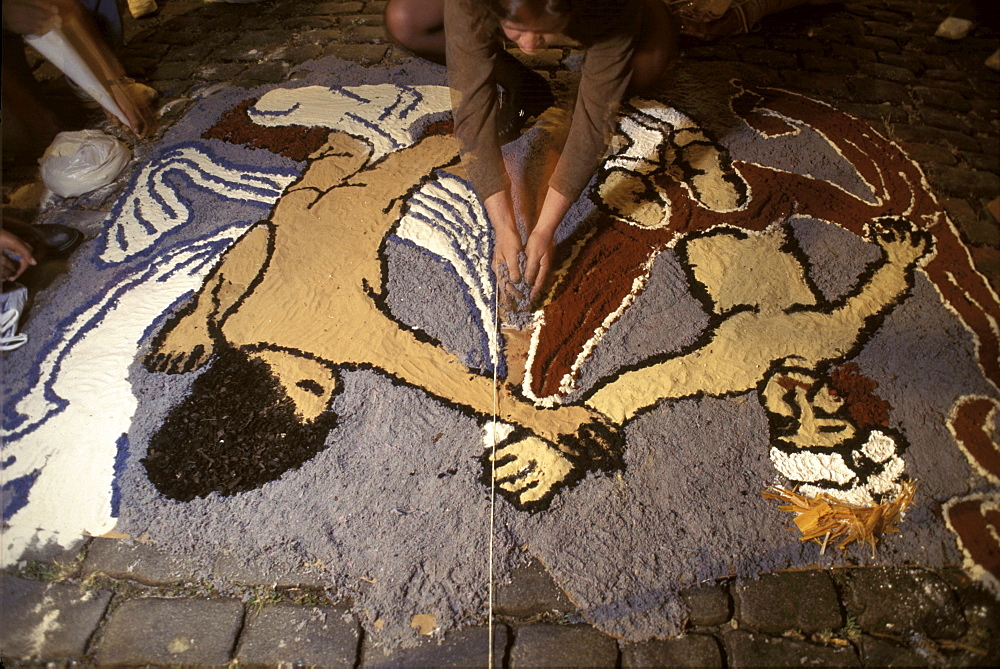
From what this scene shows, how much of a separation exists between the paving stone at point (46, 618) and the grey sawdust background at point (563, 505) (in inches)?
7.6

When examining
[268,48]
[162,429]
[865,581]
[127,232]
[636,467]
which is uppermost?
[268,48]

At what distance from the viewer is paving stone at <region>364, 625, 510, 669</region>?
50.8 inches

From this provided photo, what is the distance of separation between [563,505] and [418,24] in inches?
83.3

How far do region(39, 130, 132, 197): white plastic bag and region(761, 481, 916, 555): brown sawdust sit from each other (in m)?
2.85

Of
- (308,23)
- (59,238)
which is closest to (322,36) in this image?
(308,23)

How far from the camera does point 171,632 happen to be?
1342mm

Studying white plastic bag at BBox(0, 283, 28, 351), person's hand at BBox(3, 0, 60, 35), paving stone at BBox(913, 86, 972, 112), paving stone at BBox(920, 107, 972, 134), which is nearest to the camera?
white plastic bag at BBox(0, 283, 28, 351)

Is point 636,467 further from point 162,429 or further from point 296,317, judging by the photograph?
point 162,429

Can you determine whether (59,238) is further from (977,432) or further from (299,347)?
(977,432)

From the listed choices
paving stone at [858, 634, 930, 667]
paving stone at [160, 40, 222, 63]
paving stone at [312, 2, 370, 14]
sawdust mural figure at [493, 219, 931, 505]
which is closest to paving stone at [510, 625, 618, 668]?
sawdust mural figure at [493, 219, 931, 505]

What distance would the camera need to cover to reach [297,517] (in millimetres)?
1481

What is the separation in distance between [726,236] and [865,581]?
125 centimetres

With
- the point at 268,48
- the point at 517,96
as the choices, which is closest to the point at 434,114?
the point at 517,96

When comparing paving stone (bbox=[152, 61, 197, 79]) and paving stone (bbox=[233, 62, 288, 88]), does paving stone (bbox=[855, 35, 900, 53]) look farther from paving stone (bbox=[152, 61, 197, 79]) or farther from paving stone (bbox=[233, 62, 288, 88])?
paving stone (bbox=[152, 61, 197, 79])
